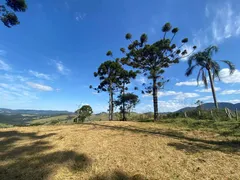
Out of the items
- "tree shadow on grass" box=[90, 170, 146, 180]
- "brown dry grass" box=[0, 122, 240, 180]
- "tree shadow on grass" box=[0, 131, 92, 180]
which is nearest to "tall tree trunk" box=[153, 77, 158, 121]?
"brown dry grass" box=[0, 122, 240, 180]

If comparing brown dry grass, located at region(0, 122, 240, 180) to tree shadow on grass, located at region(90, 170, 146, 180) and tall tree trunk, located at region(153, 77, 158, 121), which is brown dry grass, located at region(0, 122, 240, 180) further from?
tall tree trunk, located at region(153, 77, 158, 121)

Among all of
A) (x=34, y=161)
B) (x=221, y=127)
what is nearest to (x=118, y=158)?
(x=34, y=161)

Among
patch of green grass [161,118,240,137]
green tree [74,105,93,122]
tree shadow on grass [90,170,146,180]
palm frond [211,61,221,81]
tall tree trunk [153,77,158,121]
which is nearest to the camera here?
tree shadow on grass [90,170,146,180]

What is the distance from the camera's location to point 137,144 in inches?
253

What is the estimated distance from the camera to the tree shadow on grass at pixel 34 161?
4219 millimetres

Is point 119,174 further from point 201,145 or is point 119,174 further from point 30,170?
point 201,145

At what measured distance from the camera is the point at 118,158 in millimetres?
5156

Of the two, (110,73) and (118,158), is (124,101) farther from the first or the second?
(118,158)

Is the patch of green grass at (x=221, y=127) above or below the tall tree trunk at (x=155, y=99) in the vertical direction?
below

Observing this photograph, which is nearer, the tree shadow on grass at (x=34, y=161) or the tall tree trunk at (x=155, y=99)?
the tree shadow on grass at (x=34, y=161)

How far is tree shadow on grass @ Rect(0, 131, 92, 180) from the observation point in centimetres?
422

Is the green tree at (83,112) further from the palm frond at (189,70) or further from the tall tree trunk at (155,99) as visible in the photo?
the palm frond at (189,70)

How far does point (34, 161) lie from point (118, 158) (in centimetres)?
287

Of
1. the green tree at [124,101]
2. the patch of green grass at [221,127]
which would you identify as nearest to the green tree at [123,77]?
the green tree at [124,101]
